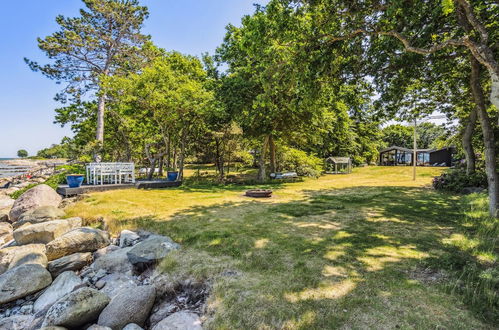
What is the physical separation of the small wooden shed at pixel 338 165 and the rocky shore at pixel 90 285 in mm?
22959

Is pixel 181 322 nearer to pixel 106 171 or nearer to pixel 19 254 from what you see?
pixel 19 254

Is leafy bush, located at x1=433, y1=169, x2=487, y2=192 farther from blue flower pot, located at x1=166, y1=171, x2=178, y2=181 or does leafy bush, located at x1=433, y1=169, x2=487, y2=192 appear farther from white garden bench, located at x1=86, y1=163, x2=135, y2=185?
white garden bench, located at x1=86, y1=163, x2=135, y2=185

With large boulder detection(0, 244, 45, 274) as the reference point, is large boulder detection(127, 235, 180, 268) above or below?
above

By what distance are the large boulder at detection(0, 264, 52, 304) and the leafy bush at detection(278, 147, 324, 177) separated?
16.2 metres

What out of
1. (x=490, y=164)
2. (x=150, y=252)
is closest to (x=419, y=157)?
(x=490, y=164)

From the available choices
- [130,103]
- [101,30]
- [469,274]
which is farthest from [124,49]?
[469,274]

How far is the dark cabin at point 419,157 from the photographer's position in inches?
1361

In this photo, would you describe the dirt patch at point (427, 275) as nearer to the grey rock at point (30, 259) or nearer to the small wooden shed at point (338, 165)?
the grey rock at point (30, 259)

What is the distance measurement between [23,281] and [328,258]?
501cm

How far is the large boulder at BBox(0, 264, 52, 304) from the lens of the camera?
144 inches

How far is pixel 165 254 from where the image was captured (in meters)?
4.18

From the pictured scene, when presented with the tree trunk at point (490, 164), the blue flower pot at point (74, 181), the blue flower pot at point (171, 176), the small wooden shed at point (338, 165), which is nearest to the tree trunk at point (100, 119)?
the blue flower pot at point (171, 176)

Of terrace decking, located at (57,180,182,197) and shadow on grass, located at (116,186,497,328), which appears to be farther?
terrace decking, located at (57,180,182,197)

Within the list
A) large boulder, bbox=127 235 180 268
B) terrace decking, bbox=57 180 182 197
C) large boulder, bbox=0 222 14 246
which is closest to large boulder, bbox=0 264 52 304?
large boulder, bbox=127 235 180 268
